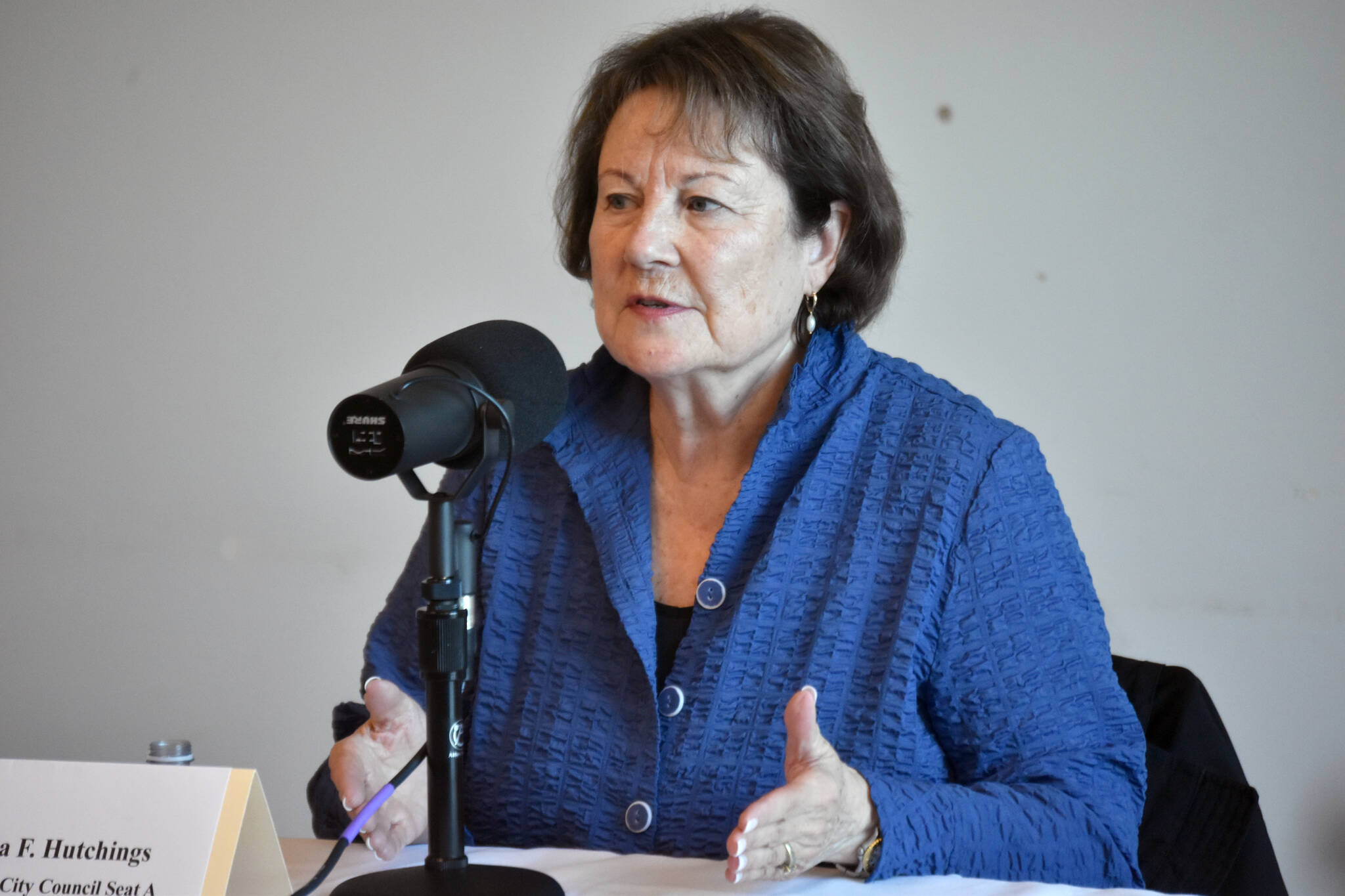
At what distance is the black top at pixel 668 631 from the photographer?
149cm

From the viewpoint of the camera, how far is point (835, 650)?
55.2 inches

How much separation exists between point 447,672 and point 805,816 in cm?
33

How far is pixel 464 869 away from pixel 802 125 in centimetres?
103

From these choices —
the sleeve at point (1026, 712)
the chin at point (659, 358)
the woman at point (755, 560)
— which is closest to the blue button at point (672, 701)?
the woman at point (755, 560)

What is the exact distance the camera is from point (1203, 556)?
2.42 meters

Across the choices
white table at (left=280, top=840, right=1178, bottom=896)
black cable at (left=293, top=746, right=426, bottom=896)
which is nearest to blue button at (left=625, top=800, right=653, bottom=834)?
white table at (left=280, top=840, right=1178, bottom=896)

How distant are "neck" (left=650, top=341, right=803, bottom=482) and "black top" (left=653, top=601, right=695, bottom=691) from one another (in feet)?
0.71

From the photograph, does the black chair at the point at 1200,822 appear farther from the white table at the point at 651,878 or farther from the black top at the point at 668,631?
the black top at the point at 668,631

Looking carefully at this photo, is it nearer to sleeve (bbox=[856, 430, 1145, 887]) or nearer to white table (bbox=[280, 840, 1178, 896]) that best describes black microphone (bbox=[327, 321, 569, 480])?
white table (bbox=[280, 840, 1178, 896])

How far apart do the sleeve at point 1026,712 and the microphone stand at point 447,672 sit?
43cm

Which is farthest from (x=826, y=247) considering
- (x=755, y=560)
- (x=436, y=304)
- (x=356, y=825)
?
(x=436, y=304)

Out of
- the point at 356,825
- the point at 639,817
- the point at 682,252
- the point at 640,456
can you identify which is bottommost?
the point at 639,817

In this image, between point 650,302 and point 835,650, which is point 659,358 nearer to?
point 650,302

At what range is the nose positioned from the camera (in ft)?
4.91
